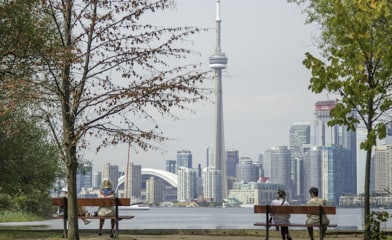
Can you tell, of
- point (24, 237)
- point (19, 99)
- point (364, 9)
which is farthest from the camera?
point (24, 237)

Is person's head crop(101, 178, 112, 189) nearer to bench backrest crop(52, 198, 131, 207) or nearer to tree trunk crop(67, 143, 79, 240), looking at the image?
bench backrest crop(52, 198, 131, 207)

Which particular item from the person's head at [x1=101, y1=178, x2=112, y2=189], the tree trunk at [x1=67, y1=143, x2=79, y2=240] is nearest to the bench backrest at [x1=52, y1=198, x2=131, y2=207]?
the person's head at [x1=101, y1=178, x2=112, y2=189]

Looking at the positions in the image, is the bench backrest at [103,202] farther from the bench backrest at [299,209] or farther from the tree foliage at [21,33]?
the bench backrest at [299,209]

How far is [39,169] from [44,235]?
10040mm

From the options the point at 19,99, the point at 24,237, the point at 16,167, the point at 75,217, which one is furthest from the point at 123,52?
the point at 16,167

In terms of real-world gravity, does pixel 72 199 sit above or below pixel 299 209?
above

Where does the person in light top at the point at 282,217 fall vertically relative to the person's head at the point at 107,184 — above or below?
below

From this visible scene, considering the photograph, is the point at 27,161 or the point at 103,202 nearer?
the point at 103,202

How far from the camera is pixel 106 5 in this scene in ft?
69.7

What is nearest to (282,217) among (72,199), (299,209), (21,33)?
(299,209)

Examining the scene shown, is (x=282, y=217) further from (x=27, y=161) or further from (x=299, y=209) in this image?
(x=27, y=161)

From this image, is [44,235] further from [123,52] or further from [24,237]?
[123,52]

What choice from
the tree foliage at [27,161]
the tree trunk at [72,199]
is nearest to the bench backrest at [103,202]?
the tree trunk at [72,199]

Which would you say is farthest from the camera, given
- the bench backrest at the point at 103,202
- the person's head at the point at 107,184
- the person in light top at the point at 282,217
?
the person's head at the point at 107,184
